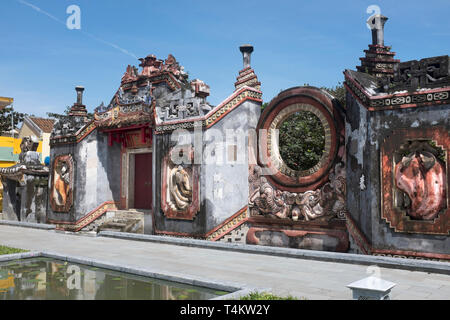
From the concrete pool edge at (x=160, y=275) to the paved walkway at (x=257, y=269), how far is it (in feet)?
0.98

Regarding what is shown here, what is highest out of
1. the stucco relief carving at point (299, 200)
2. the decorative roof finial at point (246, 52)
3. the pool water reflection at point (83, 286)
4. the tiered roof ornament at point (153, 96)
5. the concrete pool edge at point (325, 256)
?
the decorative roof finial at point (246, 52)

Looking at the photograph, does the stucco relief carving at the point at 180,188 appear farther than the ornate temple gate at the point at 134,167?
No

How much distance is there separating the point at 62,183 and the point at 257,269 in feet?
37.7

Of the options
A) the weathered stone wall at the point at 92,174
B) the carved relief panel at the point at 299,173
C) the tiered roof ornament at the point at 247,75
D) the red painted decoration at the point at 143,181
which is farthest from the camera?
the red painted decoration at the point at 143,181

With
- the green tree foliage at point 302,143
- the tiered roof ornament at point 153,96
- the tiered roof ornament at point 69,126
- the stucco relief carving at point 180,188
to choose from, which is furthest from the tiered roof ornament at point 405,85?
the tiered roof ornament at point 69,126

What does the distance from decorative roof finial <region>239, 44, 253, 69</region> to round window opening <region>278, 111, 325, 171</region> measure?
24.3 feet

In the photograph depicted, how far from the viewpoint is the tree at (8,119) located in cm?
4128

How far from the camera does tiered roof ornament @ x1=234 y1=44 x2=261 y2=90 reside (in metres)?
13.6

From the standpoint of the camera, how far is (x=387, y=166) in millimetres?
9156

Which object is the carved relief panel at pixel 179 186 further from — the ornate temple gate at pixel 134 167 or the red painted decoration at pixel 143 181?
the red painted decoration at pixel 143 181

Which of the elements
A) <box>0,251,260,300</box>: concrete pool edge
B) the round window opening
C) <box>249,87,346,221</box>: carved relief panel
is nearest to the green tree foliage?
the round window opening

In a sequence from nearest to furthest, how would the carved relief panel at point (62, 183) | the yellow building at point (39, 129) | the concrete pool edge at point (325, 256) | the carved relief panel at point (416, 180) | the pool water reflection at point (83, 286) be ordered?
the pool water reflection at point (83, 286), the concrete pool edge at point (325, 256), the carved relief panel at point (416, 180), the carved relief panel at point (62, 183), the yellow building at point (39, 129)

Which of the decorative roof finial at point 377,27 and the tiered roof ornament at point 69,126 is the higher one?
the decorative roof finial at point 377,27
